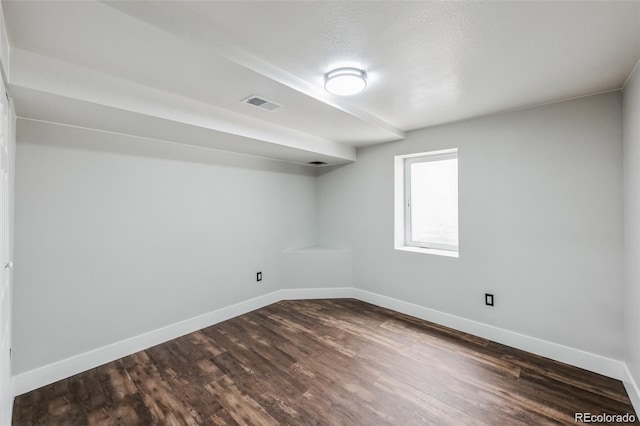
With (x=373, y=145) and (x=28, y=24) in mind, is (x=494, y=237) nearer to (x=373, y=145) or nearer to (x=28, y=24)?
(x=373, y=145)

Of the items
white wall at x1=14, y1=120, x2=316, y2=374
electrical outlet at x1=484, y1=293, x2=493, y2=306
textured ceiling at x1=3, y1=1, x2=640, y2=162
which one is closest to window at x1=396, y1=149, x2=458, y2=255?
electrical outlet at x1=484, y1=293, x2=493, y2=306

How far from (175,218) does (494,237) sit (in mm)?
3267

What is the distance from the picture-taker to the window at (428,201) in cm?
329

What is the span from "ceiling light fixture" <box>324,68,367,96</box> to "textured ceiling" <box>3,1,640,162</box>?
6cm

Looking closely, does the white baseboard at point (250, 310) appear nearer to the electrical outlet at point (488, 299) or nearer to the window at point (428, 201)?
the electrical outlet at point (488, 299)

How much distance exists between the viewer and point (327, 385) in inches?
84.7

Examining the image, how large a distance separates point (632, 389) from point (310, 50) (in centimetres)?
311

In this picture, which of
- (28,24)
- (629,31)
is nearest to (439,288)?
(629,31)

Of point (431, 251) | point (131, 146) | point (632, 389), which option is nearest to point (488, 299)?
point (431, 251)

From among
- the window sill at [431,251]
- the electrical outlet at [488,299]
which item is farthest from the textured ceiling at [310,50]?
the electrical outlet at [488,299]

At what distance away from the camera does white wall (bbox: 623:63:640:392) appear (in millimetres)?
1837

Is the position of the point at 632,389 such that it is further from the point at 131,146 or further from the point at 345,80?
the point at 131,146

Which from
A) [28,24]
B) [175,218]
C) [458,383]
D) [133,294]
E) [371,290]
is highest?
[28,24]

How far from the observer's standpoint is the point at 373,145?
376 cm
